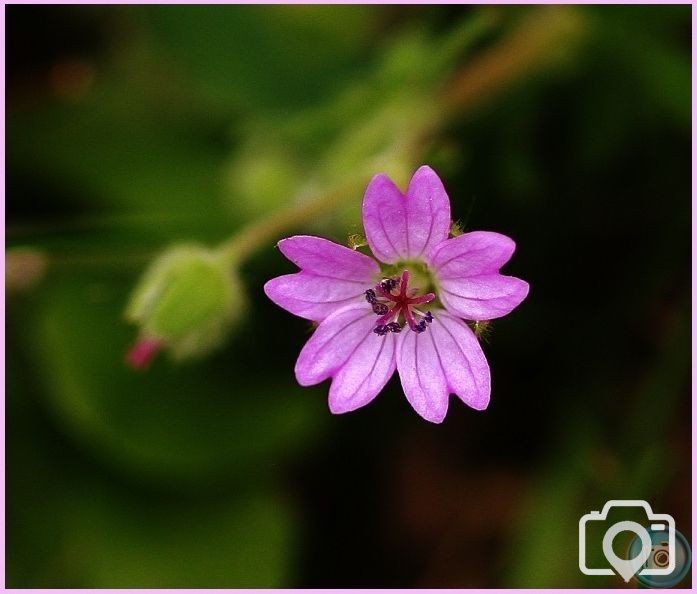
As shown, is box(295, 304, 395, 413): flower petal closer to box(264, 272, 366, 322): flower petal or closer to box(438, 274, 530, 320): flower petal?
box(264, 272, 366, 322): flower petal

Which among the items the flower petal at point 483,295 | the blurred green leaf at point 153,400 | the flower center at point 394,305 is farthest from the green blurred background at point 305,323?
the flower petal at point 483,295

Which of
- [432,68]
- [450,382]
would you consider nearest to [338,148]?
[432,68]

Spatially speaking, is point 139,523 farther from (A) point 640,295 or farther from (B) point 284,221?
(A) point 640,295

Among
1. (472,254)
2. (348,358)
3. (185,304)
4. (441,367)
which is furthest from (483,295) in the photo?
(185,304)

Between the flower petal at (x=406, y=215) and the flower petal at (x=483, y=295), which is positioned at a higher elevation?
the flower petal at (x=406, y=215)

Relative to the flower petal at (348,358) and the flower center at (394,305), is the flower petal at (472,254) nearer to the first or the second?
the flower center at (394,305)

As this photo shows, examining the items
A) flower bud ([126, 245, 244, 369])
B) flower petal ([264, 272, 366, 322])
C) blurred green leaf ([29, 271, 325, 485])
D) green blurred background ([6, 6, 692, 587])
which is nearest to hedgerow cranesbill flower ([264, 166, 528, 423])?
flower petal ([264, 272, 366, 322])

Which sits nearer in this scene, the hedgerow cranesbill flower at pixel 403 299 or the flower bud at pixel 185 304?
the hedgerow cranesbill flower at pixel 403 299
